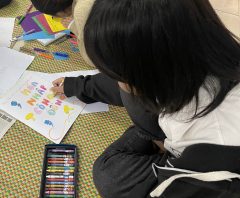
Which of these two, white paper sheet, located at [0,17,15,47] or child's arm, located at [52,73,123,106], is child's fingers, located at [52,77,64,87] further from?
white paper sheet, located at [0,17,15,47]

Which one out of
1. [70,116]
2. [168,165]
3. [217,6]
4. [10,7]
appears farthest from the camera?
[217,6]

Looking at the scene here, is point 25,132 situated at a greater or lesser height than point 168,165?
lesser

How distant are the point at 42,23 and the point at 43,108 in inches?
15.1

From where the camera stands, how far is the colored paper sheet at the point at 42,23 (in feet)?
3.59

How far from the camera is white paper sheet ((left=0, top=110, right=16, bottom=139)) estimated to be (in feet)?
2.83

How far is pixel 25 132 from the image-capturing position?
2.82ft

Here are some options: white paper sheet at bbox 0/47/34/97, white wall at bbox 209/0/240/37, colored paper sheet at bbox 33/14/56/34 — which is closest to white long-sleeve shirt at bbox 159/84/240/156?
white paper sheet at bbox 0/47/34/97

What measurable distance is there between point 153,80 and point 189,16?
121 mm

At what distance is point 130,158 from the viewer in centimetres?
78

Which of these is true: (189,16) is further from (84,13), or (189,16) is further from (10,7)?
(10,7)

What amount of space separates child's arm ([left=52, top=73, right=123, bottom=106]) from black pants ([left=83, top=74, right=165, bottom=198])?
0.01 metres

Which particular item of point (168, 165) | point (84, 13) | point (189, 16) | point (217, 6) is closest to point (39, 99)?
point (84, 13)

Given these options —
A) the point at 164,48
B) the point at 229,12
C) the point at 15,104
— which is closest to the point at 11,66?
the point at 15,104

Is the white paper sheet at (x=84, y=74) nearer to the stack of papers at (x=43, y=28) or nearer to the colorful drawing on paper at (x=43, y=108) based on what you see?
the colorful drawing on paper at (x=43, y=108)
